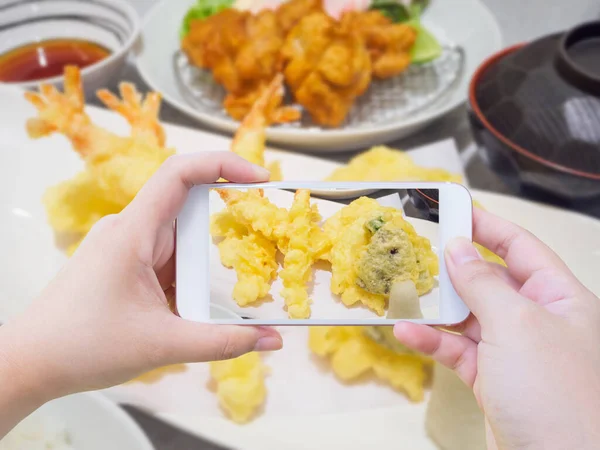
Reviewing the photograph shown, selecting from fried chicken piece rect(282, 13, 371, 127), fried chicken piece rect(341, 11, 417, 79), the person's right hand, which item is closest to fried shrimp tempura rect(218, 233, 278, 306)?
the person's right hand

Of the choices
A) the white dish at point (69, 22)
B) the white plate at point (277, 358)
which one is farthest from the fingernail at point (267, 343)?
the white dish at point (69, 22)

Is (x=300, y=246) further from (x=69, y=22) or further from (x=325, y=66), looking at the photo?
(x=69, y=22)

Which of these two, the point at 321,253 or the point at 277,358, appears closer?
the point at 321,253

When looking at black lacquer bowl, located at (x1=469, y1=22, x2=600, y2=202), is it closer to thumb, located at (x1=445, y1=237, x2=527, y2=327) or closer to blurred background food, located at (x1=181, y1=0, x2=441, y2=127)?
blurred background food, located at (x1=181, y1=0, x2=441, y2=127)

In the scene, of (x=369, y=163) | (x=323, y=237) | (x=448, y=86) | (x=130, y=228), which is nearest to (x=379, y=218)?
(x=323, y=237)

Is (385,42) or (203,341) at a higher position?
(385,42)

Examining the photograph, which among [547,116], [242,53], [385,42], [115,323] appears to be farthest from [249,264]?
[385,42]

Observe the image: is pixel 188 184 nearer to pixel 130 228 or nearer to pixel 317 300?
pixel 130 228
